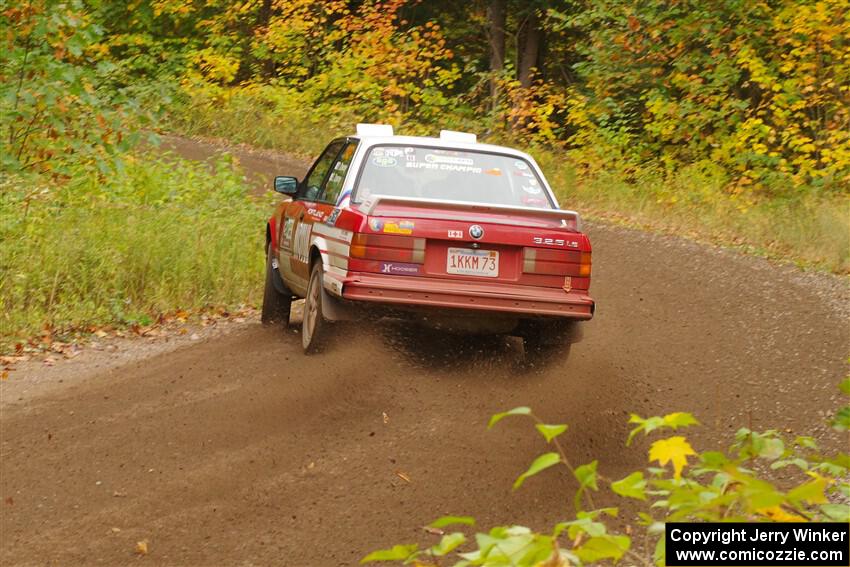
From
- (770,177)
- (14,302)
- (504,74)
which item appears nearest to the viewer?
(14,302)

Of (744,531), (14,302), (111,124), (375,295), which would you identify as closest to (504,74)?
(111,124)

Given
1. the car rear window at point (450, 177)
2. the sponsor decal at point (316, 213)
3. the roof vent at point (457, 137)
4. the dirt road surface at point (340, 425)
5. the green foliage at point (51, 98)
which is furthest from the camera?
the green foliage at point (51, 98)

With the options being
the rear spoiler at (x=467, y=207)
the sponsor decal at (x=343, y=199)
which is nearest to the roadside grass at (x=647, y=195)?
the rear spoiler at (x=467, y=207)

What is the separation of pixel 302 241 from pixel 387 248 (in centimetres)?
177

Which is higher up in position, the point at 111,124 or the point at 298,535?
the point at 111,124

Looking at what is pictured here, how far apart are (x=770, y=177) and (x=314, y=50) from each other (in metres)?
13.8

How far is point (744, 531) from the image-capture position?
292 centimetres

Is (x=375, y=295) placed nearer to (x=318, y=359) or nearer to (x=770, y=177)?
(x=318, y=359)

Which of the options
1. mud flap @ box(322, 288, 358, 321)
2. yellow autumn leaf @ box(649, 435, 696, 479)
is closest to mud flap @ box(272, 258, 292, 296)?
mud flap @ box(322, 288, 358, 321)

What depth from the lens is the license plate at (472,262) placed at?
802cm

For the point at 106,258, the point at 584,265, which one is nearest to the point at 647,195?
the point at 106,258

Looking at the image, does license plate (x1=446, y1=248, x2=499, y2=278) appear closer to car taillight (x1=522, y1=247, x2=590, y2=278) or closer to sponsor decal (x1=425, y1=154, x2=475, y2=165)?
car taillight (x1=522, y1=247, x2=590, y2=278)

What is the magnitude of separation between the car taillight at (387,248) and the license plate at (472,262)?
0.72 feet

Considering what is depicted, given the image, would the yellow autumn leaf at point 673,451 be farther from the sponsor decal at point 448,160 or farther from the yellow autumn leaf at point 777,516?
the sponsor decal at point 448,160
